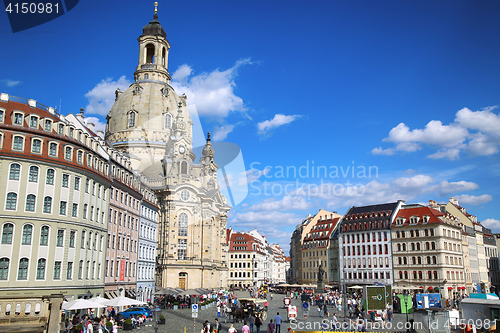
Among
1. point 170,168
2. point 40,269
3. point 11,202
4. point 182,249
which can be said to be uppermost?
point 170,168

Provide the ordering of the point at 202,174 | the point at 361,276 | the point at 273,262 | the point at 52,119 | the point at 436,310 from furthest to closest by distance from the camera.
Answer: the point at 273,262
the point at 202,174
the point at 361,276
the point at 52,119
the point at 436,310

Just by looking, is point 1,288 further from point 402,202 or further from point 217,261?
point 402,202

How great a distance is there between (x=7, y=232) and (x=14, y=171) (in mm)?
4824

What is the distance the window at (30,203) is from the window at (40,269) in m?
4.13

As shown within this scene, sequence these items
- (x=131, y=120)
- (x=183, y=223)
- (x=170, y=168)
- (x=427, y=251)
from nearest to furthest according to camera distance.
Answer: (x=427, y=251) → (x=183, y=223) → (x=170, y=168) → (x=131, y=120)

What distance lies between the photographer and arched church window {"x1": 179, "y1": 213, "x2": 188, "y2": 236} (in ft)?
275

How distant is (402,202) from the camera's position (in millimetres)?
92062

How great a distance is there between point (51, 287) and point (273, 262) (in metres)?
150

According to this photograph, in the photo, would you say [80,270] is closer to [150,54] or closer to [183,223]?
[183,223]

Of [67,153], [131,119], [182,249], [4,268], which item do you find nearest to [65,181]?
[67,153]

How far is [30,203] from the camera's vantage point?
36062mm

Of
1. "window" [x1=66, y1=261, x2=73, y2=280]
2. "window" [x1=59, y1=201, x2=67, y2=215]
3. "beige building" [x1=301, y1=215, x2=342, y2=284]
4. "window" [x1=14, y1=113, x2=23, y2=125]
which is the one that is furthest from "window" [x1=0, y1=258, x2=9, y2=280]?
"beige building" [x1=301, y1=215, x2=342, y2=284]

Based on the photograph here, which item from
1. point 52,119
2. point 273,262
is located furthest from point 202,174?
point 273,262

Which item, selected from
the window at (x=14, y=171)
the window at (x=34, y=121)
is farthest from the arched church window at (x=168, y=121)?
the window at (x=14, y=171)
